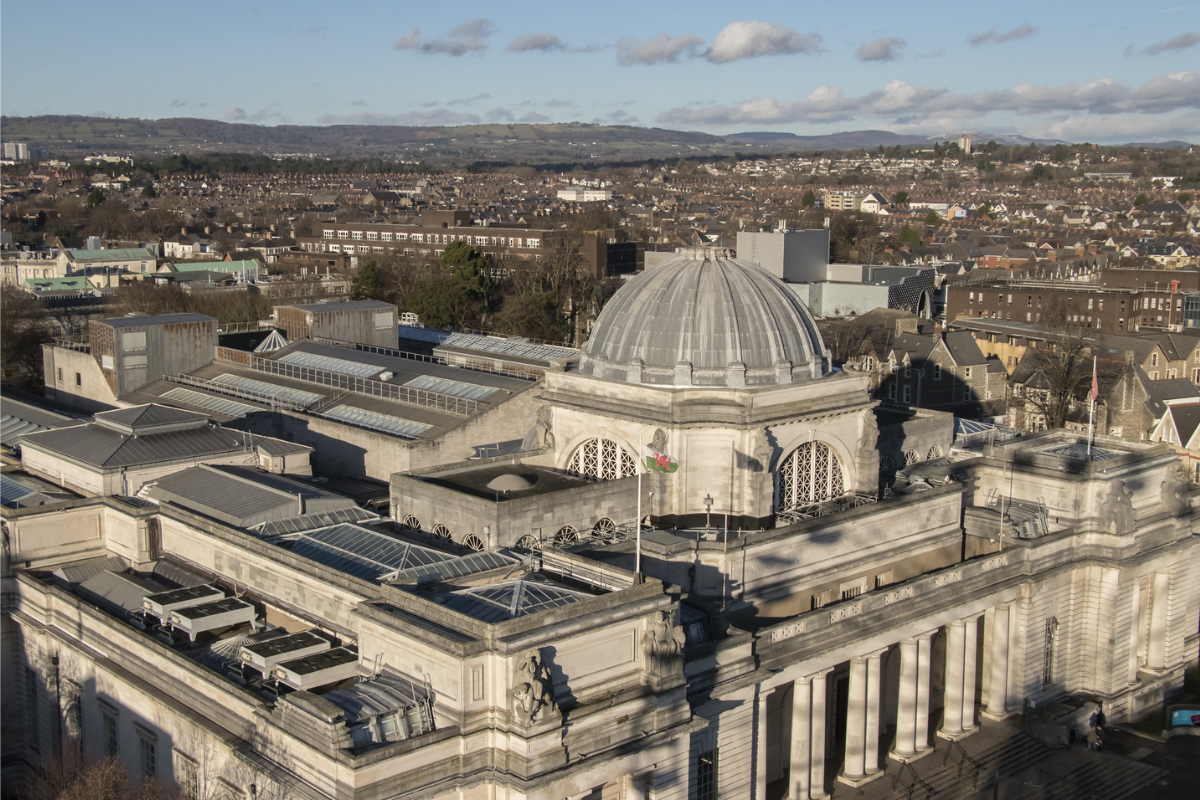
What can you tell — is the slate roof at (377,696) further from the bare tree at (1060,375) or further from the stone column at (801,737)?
the bare tree at (1060,375)

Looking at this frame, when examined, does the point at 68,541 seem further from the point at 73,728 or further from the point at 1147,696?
the point at 1147,696

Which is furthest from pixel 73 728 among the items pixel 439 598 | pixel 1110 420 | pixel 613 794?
pixel 1110 420

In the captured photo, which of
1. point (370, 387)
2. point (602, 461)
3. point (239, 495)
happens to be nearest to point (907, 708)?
point (602, 461)

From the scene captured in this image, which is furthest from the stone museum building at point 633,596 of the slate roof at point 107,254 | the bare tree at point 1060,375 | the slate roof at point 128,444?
the slate roof at point 107,254

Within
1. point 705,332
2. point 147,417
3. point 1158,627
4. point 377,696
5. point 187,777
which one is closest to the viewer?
point 377,696

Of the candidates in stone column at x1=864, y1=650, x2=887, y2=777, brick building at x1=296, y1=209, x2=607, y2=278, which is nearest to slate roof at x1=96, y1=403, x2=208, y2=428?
stone column at x1=864, y1=650, x2=887, y2=777

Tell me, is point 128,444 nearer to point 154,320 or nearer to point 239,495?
point 239,495
